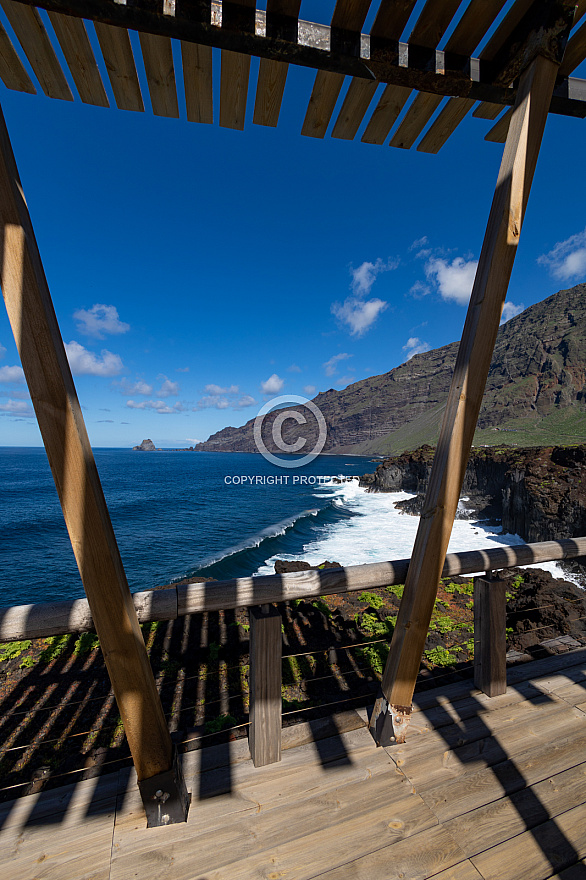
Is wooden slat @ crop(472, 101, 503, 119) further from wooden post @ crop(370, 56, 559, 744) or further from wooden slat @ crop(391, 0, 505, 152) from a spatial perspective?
wooden post @ crop(370, 56, 559, 744)

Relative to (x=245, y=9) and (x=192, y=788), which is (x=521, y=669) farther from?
(x=245, y=9)

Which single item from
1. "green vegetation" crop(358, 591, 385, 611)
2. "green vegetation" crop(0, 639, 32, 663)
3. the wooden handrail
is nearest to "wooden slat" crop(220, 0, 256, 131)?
the wooden handrail

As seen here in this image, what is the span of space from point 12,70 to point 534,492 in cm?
2415

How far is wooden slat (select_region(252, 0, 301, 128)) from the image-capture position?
4.41ft

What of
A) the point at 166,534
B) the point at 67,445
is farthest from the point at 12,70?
the point at 166,534

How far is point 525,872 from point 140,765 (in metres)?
1.51

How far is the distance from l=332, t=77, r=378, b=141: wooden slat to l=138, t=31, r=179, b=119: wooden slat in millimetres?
732

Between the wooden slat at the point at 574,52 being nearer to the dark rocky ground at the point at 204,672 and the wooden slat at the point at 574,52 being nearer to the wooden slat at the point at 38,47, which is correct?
the wooden slat at the point at 38,47

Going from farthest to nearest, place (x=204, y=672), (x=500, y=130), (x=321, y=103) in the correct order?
1. (x=204, y=672)
2. (x=500, y=130)
3. (x=321, y=103)

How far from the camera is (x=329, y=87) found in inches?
61.3

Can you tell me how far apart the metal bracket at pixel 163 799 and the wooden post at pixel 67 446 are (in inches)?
6.1

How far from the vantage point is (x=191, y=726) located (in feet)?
15.0

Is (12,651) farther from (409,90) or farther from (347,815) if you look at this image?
(409,90)

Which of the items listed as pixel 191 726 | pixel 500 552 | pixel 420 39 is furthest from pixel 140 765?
pixel 191 726
